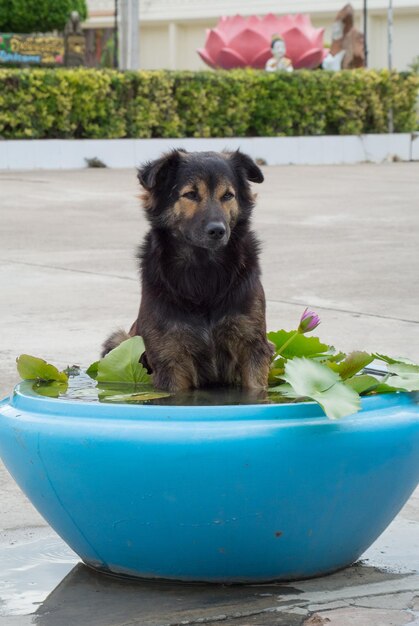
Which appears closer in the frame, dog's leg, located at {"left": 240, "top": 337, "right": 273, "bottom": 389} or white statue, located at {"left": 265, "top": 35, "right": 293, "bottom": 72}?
dog's leg, located at {"left": 240, "top": 337, "right": 273, "bottom": 389}

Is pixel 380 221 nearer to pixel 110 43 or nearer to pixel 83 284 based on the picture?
pixel 83 284

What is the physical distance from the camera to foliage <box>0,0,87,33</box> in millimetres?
25250

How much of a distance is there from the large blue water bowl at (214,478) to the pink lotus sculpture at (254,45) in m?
25.0

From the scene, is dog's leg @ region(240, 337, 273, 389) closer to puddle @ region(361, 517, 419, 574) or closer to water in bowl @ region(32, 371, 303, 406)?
water in bowl @ region(32, 371, 303, 406)

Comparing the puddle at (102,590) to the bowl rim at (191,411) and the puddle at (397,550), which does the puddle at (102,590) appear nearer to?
the puddle at (397,550)

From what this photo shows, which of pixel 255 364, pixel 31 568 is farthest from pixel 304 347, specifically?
pixel 31 568

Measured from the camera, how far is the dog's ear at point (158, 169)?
3.94 metres

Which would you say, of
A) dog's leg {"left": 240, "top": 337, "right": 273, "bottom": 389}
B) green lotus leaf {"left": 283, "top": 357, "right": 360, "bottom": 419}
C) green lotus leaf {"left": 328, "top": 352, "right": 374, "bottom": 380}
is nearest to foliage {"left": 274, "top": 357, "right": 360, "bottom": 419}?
green lotus leaf {"left": 283, "top": 357, "right": 360, "bottom": 419}

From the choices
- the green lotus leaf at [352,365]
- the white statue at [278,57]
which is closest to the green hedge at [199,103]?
the white statue at [278,57]

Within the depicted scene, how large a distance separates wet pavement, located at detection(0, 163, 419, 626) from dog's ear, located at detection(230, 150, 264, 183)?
35cm

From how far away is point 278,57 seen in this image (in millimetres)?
26875

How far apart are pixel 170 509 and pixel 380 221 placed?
34.4 feet

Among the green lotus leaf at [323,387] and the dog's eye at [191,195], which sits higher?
the dog's eye at [191,195]

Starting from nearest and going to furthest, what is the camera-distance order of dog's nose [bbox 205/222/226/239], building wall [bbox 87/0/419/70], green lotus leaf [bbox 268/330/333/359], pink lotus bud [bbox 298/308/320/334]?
dog's nose [bbox 205/222/226/239] < green lotus leaf [bbox 268/330/333/359] < pink lotus bud [bbox 298/308/320/334] < building wall [bbox 87/0/419/70]
